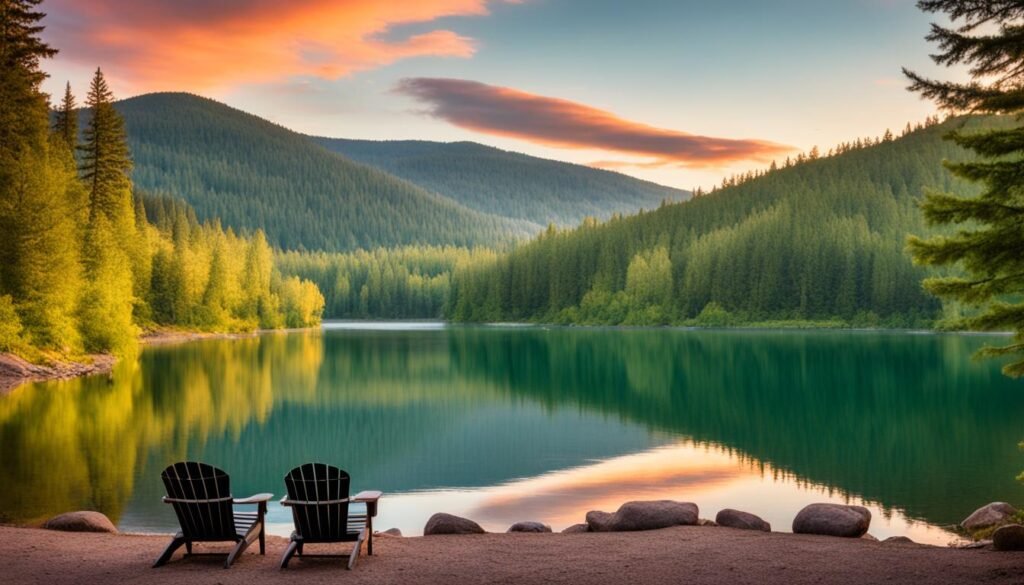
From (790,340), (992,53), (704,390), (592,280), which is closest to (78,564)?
(992,53)

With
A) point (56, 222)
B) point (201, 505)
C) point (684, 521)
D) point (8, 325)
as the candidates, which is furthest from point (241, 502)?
point (56, 222)

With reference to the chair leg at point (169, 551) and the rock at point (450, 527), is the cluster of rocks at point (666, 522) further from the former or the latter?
the chair leg at point (169, 551)

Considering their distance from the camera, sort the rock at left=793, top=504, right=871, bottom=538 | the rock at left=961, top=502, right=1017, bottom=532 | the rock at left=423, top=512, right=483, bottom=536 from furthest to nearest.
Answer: the rock at left=961, top=502, right=1017, bottom=532
the rock at left=423, top=512, right=483, bottom=536
the rock at left=793, top=504, right=871, bottom=538

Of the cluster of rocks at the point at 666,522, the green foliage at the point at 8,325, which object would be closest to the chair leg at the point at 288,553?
the cluster of rocks at the point at 666,522

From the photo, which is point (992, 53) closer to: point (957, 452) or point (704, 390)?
point (957, 452)

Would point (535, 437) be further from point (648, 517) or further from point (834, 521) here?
point (834, 521)

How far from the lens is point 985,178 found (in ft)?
46.9

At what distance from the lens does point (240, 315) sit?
421 ft

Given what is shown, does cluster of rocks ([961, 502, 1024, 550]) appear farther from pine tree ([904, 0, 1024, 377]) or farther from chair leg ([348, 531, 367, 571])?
chair leg ([348, 531, 367, 571])

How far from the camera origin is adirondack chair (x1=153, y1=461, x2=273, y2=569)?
13562 millimetres

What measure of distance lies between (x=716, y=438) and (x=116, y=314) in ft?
144

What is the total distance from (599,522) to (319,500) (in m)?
6.00

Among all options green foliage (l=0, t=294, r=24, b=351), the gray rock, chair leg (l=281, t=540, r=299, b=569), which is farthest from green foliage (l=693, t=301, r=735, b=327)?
chair leg (l=281, t=540, r=299, b=569)

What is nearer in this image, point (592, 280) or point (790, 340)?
point (790, 340)
